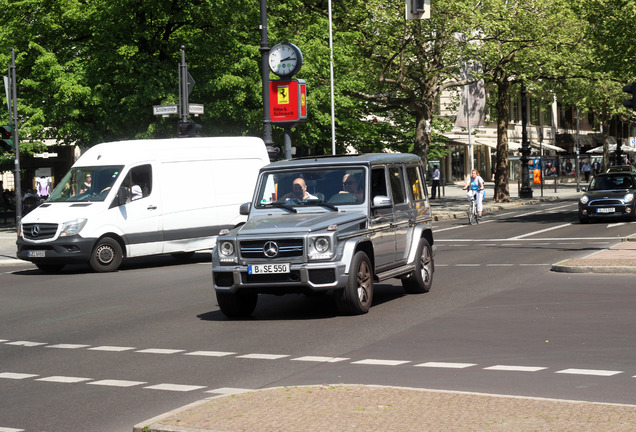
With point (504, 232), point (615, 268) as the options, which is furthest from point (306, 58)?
point (615, 268)

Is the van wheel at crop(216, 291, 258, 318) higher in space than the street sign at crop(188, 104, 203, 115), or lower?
lower

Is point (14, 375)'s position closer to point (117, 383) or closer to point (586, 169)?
point (117, 383)

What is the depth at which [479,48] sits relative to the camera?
38.8 meters

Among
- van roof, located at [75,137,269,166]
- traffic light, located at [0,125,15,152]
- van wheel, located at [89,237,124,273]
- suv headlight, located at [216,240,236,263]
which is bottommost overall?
van wheel, located at [89,237,124,273]

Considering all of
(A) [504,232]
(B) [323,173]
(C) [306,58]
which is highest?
(C) [306,58]

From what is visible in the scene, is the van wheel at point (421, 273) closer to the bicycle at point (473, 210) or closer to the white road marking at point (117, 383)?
the white road marking at point (117, 383)

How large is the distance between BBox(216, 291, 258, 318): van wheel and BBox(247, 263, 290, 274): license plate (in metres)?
0.57

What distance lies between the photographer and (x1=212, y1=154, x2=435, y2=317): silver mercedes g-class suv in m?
11.7

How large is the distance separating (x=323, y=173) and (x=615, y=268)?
18.7 ft

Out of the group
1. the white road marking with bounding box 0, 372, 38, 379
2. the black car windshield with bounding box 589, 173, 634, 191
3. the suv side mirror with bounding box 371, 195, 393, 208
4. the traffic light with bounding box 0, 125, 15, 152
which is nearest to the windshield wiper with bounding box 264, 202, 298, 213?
the suv side mirror with bounding box 371, 195, 393, 208

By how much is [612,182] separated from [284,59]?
38.7ft

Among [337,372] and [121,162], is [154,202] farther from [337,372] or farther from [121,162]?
[337,372]

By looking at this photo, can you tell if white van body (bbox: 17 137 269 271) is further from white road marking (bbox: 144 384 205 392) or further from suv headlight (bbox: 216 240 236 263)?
white road marking (bbox: 144 384 205 392)


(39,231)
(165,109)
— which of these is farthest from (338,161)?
(165,109)
